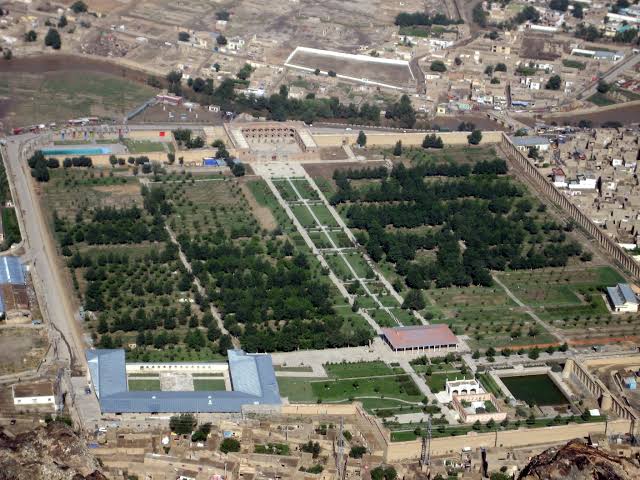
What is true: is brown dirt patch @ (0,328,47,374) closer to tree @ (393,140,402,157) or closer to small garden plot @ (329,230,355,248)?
small garden plot @ (329,230,355,248)

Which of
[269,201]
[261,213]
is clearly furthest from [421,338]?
[269,201]

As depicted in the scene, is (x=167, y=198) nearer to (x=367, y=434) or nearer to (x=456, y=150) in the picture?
(x=456, y=150)

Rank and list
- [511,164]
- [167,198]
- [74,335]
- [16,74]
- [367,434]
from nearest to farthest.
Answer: [367,434], [74,335], [167,198], [511,164], [16,74]

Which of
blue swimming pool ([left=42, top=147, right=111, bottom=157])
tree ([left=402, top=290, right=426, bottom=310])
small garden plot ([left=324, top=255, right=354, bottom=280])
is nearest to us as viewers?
tree ([left=402, top=290, right=426, bottom=310])

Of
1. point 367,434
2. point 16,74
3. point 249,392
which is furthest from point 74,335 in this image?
point 16,74

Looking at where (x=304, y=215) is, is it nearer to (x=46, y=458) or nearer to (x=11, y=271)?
(x=11, y=271)

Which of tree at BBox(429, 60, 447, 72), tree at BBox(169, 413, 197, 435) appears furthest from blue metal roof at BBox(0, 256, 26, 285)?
tree at BBox(429, 60, 447, 72)

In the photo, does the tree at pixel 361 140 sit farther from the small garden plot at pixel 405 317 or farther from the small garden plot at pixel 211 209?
the small garden plot at pixel 405 317
